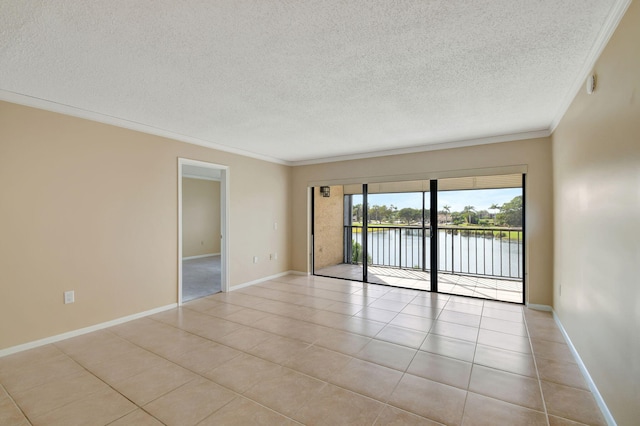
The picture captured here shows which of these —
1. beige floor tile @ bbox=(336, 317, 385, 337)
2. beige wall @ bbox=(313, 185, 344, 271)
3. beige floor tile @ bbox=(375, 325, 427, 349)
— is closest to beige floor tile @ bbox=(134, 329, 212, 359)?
beige floor tile @ bbox=(336, 317, 385, 337)

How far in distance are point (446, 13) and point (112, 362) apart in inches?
146

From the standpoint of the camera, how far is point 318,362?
2.60m

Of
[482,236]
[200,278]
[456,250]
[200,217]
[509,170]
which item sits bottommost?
[200,278]

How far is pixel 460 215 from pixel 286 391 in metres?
3.96

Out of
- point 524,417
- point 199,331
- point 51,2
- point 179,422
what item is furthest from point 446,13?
point 199,331

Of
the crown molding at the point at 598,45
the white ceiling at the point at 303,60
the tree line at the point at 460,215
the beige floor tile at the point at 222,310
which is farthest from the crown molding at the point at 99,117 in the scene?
the crown molding at the point at 598,45

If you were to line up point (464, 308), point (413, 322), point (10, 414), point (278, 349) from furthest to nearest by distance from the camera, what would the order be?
point (464, 308)
point (413, 322)
point (278, 349)
point (10, 414)

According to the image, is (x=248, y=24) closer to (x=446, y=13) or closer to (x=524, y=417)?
(x=446, y=13)

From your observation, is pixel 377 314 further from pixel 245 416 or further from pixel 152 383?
pixel 152 383

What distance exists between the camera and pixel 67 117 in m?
3.13

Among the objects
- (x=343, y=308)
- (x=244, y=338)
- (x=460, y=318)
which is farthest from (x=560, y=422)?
(x=244, y=338)

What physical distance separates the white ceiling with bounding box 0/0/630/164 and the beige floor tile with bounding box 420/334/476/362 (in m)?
2.47

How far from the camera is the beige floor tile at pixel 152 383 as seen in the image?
2.14m

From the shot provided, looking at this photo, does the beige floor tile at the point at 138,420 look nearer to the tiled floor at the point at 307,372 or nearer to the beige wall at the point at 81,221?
the tiled floor at the point at 307,372
